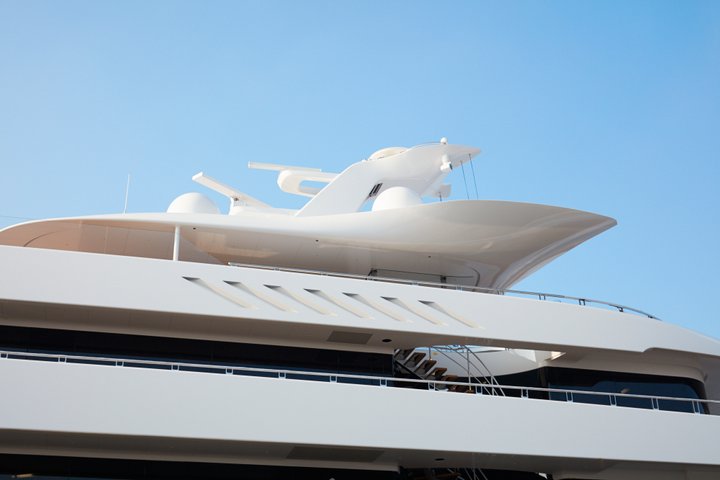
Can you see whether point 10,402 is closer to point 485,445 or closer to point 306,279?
point 306,279

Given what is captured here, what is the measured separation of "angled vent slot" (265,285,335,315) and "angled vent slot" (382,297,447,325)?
1247mm

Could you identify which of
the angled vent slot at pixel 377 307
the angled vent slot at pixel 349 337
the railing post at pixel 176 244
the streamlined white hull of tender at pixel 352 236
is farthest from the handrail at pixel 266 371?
the streamlined white hull of tender at pixel 352 236

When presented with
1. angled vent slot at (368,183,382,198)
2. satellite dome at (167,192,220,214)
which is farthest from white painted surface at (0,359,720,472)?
angled vent slot at (368,183,382,198)

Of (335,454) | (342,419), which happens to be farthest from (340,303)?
(335,454)

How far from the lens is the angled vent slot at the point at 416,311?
14.6 meters

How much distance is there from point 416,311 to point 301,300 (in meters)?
2.11

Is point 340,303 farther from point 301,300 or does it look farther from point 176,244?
point 176,244

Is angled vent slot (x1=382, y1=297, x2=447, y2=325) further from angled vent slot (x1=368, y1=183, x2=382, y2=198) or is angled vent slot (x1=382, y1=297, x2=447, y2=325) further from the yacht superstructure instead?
A: angled vent slot (x1=368, y1=183, x2=382, y2=198)

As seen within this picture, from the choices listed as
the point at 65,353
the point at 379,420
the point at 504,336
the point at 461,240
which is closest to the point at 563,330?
the point at 504,336

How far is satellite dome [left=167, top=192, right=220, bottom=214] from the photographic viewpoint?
16.4 meters

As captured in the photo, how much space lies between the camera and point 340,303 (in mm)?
14273

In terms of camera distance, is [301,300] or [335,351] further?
[335,351]

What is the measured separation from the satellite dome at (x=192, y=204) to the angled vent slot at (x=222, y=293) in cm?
294

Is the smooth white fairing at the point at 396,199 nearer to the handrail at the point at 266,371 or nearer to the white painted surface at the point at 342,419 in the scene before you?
the handrail at the point at 266,371
